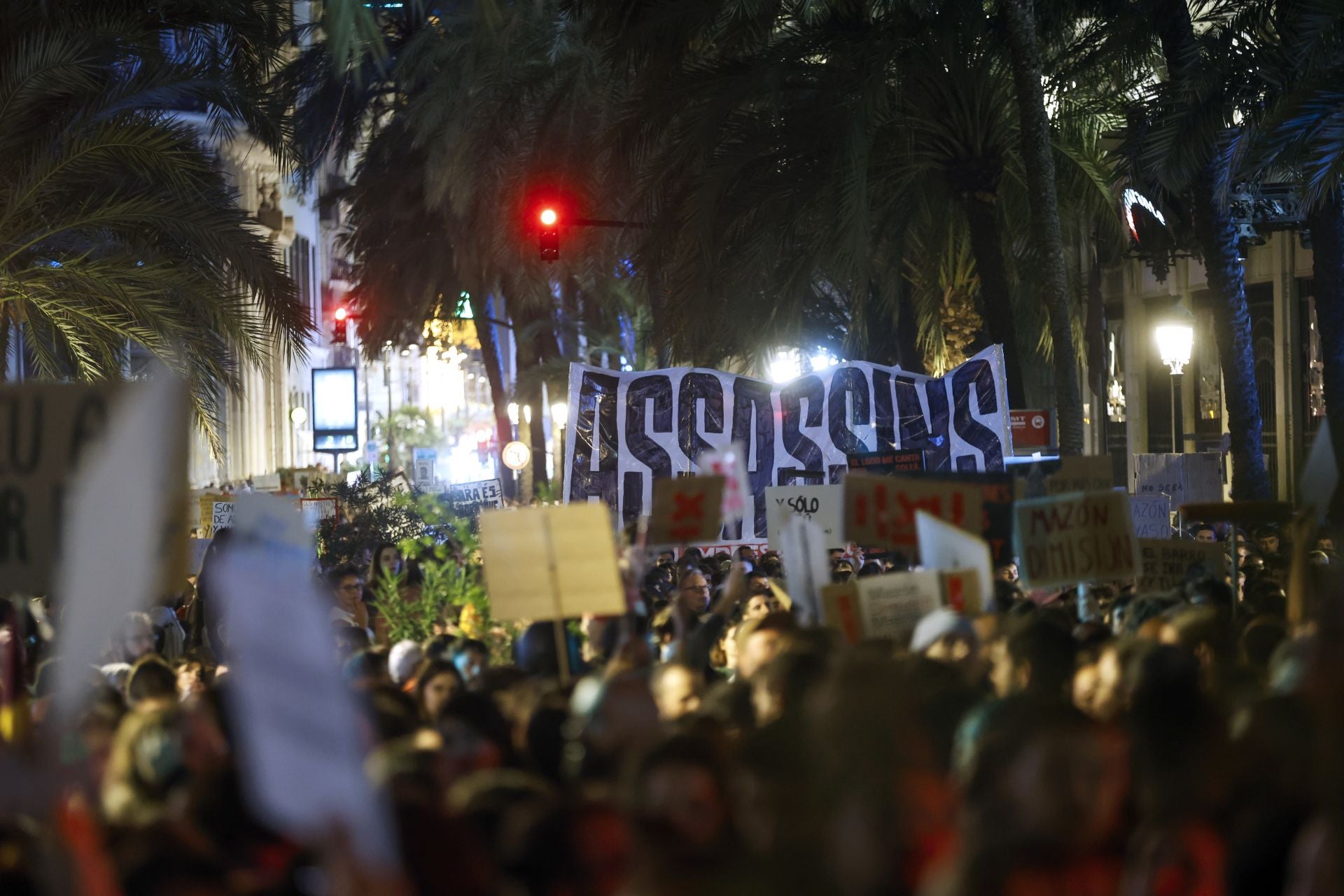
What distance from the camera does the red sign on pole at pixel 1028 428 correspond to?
1883 cm

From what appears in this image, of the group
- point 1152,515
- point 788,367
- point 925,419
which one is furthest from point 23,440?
point 788,367

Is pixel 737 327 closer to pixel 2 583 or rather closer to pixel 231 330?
pixel 231 330

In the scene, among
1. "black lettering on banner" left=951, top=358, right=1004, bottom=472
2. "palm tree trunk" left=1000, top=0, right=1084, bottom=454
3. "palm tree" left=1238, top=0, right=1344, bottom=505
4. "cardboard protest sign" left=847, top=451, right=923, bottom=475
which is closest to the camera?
"palm tree" left=1238, top=0, right=1344, bottom=505

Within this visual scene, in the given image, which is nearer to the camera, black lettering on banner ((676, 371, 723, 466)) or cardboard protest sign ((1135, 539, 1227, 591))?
cardboard protest sign ((1135, 539, 1227, 591))

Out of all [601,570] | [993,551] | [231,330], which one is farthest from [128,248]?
[601,570]

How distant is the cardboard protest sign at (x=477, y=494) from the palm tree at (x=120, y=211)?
7.72 meters

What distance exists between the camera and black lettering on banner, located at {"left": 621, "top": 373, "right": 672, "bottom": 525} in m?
18.7

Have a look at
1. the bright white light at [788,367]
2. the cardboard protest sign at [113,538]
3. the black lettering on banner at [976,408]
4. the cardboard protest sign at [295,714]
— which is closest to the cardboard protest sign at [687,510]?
the cardboard protest sign at [113,538]

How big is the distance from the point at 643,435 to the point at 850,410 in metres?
2.14

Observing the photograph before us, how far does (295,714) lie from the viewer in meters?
3.79

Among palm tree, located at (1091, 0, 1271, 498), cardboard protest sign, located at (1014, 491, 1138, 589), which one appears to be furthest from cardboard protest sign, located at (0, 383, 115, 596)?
palm tree, located at (1091, 0, 1271, 498)

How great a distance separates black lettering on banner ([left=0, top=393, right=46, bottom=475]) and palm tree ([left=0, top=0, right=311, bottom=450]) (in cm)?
707

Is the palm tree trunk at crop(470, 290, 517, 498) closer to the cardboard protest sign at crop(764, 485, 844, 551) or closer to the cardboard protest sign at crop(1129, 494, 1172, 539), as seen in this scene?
the cardboard protest sign at crop(1129, 494, 1172, 539)

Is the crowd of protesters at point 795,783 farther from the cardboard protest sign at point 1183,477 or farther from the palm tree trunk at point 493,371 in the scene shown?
the palm tree trunk at point 493,371
